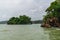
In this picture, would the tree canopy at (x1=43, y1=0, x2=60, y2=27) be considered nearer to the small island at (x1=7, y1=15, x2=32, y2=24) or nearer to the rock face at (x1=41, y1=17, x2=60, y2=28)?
the rock face at (x1=41, y1=17, x2=60, y2=28)

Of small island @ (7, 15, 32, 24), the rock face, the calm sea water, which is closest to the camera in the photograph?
the calm sea water

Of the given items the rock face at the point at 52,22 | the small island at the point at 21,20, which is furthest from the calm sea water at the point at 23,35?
the small island at the point at 21,20

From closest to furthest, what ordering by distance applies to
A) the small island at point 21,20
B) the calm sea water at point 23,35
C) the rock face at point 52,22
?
the calm sea water at point 23,35 < the rock face at point 52,22 < the small island at point 21,20

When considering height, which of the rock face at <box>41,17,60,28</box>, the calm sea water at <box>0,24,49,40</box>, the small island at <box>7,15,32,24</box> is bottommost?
the calm sea water at <box>0,24,49,40</box>

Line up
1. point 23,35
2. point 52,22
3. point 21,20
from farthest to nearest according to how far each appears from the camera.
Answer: point 21,20
point 52,22
point 23,35

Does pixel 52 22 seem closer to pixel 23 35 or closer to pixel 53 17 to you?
pixel 53 17

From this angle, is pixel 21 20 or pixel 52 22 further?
pixel 21 20

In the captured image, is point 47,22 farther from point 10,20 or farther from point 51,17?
point 10,20

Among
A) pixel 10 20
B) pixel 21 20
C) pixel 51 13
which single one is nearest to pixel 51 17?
pixel 51 13

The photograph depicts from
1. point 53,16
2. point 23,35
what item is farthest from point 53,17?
point 23,35

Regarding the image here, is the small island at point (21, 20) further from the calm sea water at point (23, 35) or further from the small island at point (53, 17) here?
the calm sea water at point (23, 35)

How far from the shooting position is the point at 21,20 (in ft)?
448

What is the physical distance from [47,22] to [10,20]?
75089 mm

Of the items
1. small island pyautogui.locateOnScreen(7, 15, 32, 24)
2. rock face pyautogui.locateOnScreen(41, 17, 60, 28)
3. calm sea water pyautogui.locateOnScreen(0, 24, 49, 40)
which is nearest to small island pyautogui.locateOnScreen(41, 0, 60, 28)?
rock face pyautogui.locateOnScreen(41, 17, 60, 28)
